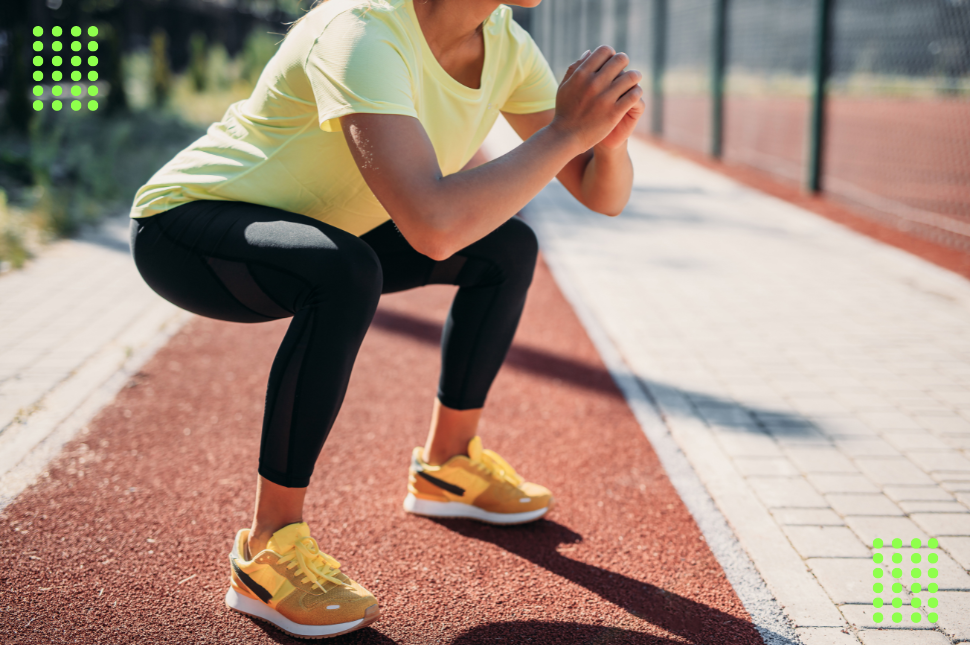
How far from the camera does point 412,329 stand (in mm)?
4691

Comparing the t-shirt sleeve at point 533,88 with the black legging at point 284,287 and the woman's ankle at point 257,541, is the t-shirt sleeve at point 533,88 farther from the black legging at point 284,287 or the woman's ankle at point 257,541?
the woman's ankle at point 257,541

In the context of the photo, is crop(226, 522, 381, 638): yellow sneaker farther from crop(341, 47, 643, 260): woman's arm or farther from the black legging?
crop(341, 47, 643, 260): woman's arm

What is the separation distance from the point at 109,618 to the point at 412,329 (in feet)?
9.26

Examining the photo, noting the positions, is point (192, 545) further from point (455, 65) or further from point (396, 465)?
point (455, 65)

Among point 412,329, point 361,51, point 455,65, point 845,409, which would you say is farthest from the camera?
point 412,329

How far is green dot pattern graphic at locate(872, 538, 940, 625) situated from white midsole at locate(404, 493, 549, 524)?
3.05ft

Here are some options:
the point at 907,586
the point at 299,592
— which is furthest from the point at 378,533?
the point at 907,586

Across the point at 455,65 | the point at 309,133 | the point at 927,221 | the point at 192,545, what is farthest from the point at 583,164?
the point at 927,221

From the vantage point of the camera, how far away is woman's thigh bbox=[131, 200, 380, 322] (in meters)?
1.85

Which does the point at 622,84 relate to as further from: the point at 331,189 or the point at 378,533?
the point at 378,533

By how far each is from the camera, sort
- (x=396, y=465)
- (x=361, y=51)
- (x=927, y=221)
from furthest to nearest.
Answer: (x=927, y=221)
(x=396, y=465)
(x=361, y=51)

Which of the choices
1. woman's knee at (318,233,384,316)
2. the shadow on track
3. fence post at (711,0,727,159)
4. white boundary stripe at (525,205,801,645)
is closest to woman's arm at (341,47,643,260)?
woman's knee at (318,233,384,316)

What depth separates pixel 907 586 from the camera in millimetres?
2123

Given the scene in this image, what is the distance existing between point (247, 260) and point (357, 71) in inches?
20.3
